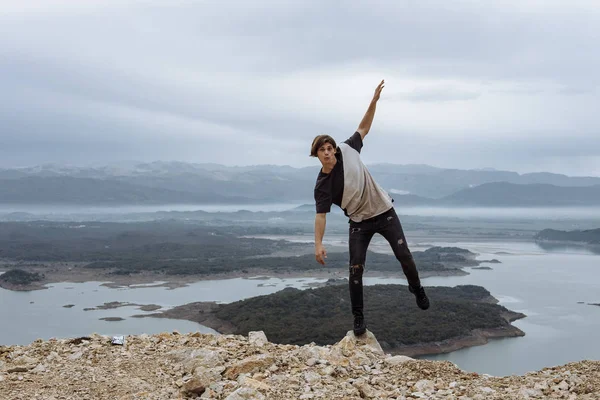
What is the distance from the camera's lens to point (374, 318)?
163ft

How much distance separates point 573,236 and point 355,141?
150883mm

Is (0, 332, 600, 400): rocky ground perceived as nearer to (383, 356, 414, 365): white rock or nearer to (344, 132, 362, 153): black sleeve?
(383, 356, 414, 365): white rock

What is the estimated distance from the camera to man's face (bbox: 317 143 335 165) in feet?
20.4

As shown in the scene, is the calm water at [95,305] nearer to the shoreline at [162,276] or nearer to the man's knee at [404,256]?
the shoreline at [162,276]

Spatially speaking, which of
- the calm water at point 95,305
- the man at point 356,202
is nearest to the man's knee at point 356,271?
the man at point 356,202

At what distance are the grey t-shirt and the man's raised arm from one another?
1.15 feet

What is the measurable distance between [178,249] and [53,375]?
122 meters

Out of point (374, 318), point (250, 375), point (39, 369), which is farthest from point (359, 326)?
point (374, 318)

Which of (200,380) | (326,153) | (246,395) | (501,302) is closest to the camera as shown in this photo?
(246,395)

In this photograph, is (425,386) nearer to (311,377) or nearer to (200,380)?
(311,377)

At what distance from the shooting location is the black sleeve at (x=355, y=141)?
22.0 ft

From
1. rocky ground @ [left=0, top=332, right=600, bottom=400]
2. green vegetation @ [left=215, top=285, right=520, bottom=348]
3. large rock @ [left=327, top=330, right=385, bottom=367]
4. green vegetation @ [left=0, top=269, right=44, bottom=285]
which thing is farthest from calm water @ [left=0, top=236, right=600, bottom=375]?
rocky ground @ [left=0, top=332, right=600, bottom=400]

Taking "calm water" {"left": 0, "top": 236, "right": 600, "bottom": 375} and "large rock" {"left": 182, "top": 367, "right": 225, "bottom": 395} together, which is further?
"calm water" {"left": 0, "top": 236, "right": 600, "bottom": 375}

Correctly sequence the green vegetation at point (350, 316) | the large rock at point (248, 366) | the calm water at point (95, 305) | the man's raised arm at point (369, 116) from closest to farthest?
the large rock at point (248, 366), the man's raised arm at point (369, 116), the green vegetation at point (350, 316), the calm water at point (95, 305)
